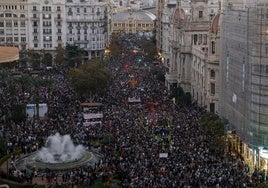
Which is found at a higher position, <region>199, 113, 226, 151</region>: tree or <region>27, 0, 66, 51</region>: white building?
<region>27, 0, 66, 51</region>: white building

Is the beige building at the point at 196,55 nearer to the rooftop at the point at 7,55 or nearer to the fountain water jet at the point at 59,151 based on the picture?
the fountain water jet at the point at 59,151

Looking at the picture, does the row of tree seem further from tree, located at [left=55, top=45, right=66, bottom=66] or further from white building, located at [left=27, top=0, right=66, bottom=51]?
white building, located at [left=27, top=0, right=66, bottom=51]

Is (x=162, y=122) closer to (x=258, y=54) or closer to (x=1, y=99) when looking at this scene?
(x=258, y=54)

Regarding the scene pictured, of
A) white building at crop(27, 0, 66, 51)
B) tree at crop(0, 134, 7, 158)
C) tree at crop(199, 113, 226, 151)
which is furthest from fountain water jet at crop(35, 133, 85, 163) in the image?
white building at crop(27, 0, 66, 51)

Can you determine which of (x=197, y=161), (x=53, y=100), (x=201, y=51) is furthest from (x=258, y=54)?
(x=53, y=100)

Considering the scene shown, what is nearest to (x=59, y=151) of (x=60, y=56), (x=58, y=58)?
(x=60, y=56)

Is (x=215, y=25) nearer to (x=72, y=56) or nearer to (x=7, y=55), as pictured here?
(x=7, y=55)
